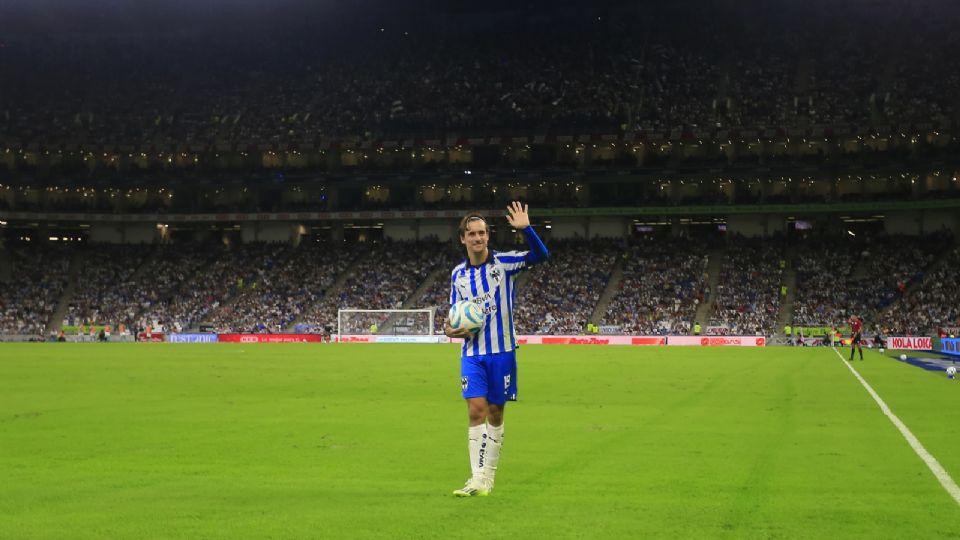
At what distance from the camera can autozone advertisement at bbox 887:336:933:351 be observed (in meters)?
57.7

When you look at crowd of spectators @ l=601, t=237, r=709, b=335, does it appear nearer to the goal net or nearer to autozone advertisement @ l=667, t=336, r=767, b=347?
autozone advertisement @ l=667, t=336, r=767, b=347

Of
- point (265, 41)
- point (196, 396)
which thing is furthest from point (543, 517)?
point (265, 41)

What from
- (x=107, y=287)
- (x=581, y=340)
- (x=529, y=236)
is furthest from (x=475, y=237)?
(x=107, y=287)

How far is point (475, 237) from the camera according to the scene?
9898 millimetres

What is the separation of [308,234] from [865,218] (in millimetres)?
48779

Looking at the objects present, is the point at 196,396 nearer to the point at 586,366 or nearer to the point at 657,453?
the point at 657,453

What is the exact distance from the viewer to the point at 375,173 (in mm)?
88000

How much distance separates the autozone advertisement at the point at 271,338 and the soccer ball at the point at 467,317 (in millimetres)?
60726

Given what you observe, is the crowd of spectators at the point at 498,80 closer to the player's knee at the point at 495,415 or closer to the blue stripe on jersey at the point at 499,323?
the blue stripe on jersey at the point at 499,323

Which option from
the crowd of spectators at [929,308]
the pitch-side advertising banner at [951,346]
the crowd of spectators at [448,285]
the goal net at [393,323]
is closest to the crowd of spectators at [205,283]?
the crowd of spectators at [448,285]

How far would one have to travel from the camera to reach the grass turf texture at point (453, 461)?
848cm

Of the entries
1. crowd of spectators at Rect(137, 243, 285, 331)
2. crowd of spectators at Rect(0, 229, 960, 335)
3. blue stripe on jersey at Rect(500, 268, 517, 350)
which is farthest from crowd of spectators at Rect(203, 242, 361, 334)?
blue stripe on jersey at Rect(500, 268, 517, 350)

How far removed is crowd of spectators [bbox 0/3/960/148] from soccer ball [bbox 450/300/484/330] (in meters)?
72.9

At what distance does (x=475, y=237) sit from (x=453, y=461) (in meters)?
3.76
